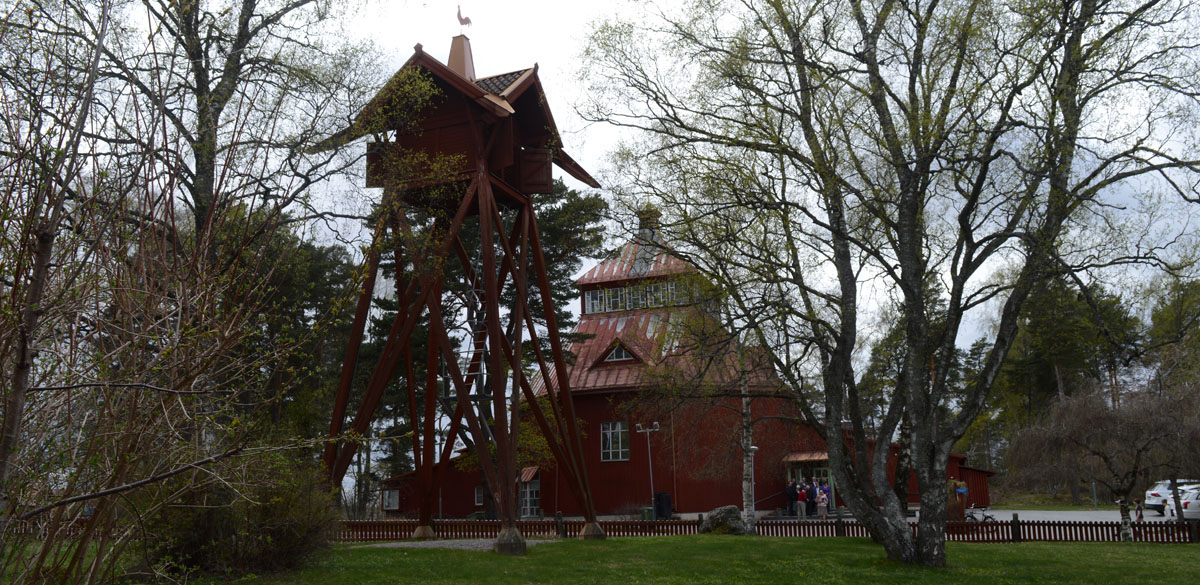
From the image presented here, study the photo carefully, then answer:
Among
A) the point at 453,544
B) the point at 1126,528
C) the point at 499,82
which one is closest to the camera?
the point at 453,544

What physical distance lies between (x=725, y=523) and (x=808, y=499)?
39.3ft

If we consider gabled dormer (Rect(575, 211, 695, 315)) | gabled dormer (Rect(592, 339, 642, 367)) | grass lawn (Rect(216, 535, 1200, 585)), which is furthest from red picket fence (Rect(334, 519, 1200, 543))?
gabled dormer (Rect(592, 339, 642, 367))

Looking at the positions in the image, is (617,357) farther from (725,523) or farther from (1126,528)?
(1126,528)

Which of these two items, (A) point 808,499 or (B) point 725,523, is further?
(A) point 808,499

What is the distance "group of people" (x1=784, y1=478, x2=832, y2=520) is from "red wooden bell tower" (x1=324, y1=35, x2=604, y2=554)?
45.4ft

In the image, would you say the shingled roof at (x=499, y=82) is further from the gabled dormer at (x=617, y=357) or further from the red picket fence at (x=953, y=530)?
the gabled dormer at (x=617, y=357)

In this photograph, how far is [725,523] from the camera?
890 inches

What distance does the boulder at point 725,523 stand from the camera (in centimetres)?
2250

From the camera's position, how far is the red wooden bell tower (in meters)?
15.8

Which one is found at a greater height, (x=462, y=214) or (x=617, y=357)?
(x=462, y=214)

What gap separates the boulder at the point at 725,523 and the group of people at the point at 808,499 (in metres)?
8.06

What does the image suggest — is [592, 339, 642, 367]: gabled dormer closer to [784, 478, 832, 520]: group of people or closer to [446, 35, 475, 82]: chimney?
[784, 478, 832, 520]: group of people

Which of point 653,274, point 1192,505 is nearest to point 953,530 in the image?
point 653,274

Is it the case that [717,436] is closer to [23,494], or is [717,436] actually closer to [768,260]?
[768,260]
